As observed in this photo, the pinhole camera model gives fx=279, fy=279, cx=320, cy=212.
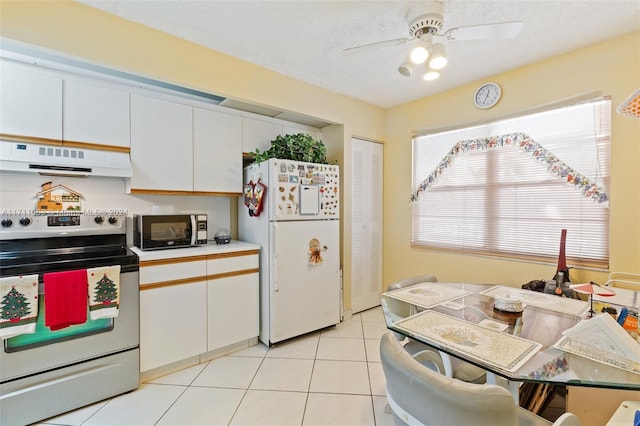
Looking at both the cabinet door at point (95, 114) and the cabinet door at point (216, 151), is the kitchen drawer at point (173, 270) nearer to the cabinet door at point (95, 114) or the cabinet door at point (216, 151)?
the cabinet door at point (216, 151)

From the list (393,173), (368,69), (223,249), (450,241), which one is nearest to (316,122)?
(368,69)

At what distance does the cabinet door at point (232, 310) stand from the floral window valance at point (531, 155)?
2219mm

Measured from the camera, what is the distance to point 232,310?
2.45 metres

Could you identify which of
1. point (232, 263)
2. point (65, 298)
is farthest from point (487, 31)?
point (65, 298)

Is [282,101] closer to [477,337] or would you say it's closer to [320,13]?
[320,13]

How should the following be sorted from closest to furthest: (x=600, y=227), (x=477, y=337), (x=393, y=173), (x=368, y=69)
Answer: (x=477, y=337) → (x=600, y=227) → (x=368, y=69) → (x=393, y=173)

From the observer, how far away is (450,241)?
3.05m

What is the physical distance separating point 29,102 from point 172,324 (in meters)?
1.78

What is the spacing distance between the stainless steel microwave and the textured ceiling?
1428 mm

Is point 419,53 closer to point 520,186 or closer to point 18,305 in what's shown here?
point 520,186

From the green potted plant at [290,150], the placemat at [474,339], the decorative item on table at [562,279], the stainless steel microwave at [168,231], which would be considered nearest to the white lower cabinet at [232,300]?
the stainless steel microwave at [168,231]

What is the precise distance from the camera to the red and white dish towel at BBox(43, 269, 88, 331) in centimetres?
166

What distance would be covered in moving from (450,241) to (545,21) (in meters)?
1.99

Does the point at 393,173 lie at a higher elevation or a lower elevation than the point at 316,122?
lower
